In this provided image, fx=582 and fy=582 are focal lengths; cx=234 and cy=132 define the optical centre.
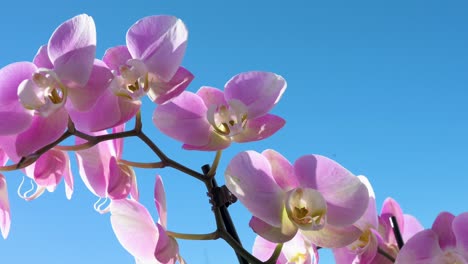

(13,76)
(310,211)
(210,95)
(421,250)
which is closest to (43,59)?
(13,76)

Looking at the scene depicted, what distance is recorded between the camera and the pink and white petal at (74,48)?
427mm

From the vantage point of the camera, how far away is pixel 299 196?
44 cm

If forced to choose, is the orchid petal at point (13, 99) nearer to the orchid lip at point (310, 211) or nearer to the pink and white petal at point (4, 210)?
the pink and white petal at point (4, 210)

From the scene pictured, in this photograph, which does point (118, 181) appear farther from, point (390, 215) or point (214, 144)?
point (390, 215)

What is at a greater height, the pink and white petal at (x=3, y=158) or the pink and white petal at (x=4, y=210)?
the pink and white petal at (x=3, y=158)

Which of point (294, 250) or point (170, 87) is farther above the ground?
point (170, 87)

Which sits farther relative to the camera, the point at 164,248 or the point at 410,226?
the point at 410,226

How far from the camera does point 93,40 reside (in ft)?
1.40

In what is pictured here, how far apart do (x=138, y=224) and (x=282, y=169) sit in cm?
13

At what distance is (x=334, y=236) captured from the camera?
17.6 inches

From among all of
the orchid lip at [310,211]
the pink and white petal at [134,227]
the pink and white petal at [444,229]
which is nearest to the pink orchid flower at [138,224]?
the pink and white petal at [134,227]

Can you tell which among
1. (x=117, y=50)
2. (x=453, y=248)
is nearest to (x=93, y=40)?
(x=117, y=50)

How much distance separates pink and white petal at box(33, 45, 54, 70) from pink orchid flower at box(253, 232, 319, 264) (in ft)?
0.84

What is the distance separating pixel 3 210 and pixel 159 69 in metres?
0.21
